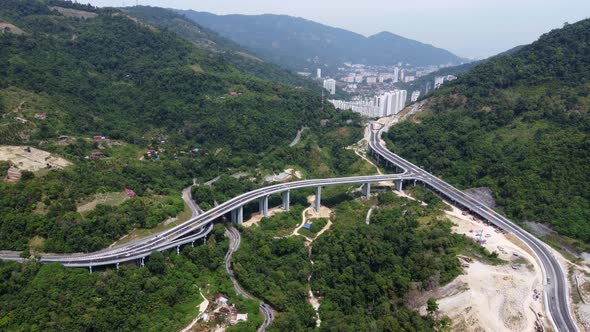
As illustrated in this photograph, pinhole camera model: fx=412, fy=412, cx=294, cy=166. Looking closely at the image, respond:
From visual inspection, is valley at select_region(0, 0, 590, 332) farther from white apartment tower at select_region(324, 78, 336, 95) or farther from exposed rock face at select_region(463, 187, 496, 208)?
white apartment tower at select_region(324, 78, 336, 95)

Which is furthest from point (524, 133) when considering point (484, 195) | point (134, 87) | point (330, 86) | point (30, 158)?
point (330, 86)

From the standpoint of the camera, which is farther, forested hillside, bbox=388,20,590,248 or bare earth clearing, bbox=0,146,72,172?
forested hillside, bbox=388,20,590,248

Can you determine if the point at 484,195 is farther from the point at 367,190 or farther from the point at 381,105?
the point at 381,105

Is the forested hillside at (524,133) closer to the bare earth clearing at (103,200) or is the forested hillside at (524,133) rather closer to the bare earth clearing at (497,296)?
the bare earth clearing at (497,296)

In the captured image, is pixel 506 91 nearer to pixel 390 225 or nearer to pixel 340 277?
pixel 390 225

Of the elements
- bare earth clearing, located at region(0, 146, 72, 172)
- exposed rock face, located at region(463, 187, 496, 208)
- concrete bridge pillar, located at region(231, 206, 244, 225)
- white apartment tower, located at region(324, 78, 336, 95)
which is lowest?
concrete bridge pillar, located at region(231, 206, 244, 225)

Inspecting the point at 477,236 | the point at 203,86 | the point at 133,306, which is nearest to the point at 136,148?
the point at 203,86

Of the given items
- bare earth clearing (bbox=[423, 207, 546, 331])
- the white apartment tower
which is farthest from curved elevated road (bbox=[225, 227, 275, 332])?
the white apartment tower
